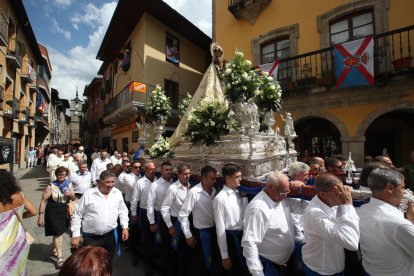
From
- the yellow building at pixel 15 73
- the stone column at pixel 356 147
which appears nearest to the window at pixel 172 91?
the yellow building at pixel 15 73

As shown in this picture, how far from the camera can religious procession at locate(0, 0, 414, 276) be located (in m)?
2.13

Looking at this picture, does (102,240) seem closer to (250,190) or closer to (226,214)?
(226,214)

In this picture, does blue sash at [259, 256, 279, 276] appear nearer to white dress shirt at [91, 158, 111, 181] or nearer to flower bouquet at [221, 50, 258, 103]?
flower bouquet at [221, 50, 258, 103]

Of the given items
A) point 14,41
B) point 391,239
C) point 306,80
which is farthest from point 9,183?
point 14,41

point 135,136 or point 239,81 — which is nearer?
point 239,81

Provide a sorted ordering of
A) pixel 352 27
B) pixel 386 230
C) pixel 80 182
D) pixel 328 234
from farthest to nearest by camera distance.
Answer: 1. pixel 352 27
2. pixel 80 182
3. pixel 328 234
4. pixel 386 230

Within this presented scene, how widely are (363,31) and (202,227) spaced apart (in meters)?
9.41

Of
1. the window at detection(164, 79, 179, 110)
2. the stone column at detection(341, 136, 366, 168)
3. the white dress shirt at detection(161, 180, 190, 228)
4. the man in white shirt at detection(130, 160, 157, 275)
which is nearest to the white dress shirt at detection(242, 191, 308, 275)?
the white dress shirt at detection(161, 180, 190, 228)

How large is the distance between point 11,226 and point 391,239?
3370 millimetres

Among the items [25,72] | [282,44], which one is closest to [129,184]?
[282,44]

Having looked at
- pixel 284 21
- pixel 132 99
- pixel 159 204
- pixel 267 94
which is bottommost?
pixel 159 204

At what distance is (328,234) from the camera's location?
1987 millimetres

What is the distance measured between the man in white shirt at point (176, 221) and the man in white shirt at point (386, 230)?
2.39 m

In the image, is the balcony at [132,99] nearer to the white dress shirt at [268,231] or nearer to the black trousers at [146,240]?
the black trousers at [146,240]
